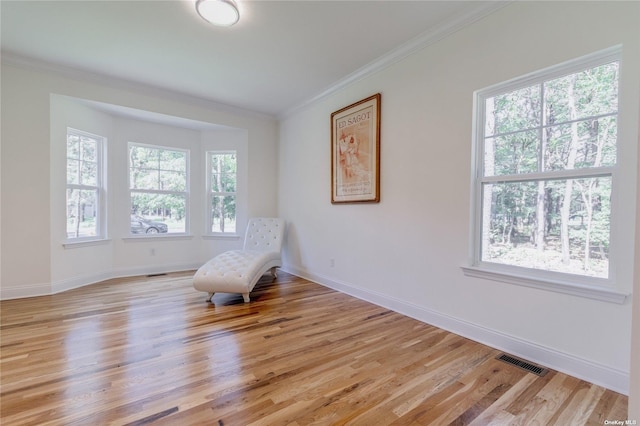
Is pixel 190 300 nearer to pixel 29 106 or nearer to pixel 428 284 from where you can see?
pixel 428 284

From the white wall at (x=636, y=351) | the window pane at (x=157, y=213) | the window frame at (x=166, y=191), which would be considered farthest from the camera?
the window pane at (x=157, y=213)

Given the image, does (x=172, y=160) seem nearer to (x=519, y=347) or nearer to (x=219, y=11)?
(x=219, y=11)

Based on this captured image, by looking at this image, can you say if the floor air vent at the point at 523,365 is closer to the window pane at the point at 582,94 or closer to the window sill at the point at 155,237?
the window pane at the point at 582,94

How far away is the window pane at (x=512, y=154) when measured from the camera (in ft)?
7.15

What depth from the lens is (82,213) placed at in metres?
4.11

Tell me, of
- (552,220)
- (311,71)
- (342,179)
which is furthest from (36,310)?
(552,220)

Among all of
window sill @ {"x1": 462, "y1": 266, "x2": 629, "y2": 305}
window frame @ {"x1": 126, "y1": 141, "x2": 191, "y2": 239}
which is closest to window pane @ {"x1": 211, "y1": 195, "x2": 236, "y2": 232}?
window frame @ {"x1": 126, "y1": 141, "x2": 191, "y2": 239}

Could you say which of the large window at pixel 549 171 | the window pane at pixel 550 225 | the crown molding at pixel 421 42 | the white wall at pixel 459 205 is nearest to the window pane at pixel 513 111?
the large window at pixel 549 171

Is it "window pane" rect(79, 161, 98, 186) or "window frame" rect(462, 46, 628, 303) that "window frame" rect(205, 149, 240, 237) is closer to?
"window pane" rect(79, 161, 98, 186)

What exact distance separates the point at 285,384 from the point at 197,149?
4549mm

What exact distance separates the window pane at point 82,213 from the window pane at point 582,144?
5485 millimetres

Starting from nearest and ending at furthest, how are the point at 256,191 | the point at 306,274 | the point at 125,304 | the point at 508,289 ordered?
1. the point at 508,289
2. the point at 125,304
3. the point at 306,274
4. the point at 256,191

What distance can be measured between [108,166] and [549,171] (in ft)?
18.1

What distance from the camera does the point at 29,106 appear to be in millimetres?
3396
